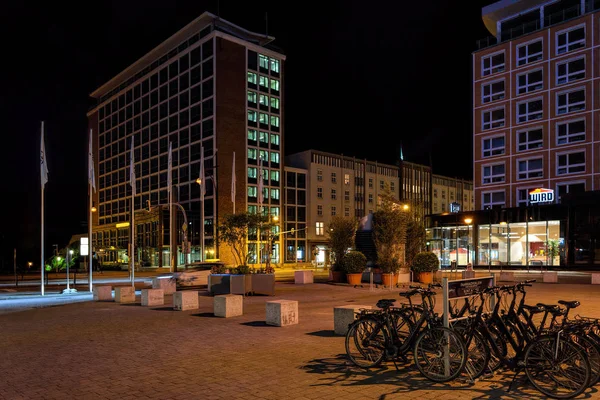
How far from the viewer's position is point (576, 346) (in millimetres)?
6352

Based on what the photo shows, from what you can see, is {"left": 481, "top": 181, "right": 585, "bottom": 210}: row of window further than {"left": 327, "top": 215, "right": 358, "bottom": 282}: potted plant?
Yes

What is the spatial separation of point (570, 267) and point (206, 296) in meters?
34.5

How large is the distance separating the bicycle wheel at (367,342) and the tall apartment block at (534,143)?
41.6 m

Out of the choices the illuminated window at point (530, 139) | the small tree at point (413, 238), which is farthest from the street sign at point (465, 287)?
the illuminated window at point (530, 139)

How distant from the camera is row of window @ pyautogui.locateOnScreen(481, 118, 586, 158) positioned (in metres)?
48.3

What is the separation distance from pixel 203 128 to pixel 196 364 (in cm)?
6927

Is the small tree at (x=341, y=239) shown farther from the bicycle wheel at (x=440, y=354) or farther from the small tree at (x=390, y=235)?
the bicycle wheel at (x=440, y=354)

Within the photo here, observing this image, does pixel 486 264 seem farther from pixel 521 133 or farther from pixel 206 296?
pixel 206 296

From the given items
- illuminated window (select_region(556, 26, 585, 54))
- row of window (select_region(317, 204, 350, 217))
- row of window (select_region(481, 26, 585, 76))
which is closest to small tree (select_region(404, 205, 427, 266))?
illuminated window (select_region(556, 26, 585, 54))

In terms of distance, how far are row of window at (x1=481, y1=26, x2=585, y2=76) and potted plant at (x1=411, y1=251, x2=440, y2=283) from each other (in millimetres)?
33715

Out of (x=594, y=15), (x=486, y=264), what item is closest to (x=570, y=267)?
(x=486, y=264)

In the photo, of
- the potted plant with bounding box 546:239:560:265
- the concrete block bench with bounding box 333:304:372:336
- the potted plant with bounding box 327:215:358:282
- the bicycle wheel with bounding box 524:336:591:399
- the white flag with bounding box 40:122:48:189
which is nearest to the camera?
the bicycle wheel with bounding box 524:336:591:399

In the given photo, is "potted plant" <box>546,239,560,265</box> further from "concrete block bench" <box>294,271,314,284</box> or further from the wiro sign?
"concrete block bench" <box>294,271,314,284</box>

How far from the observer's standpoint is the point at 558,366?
653 centimetres
